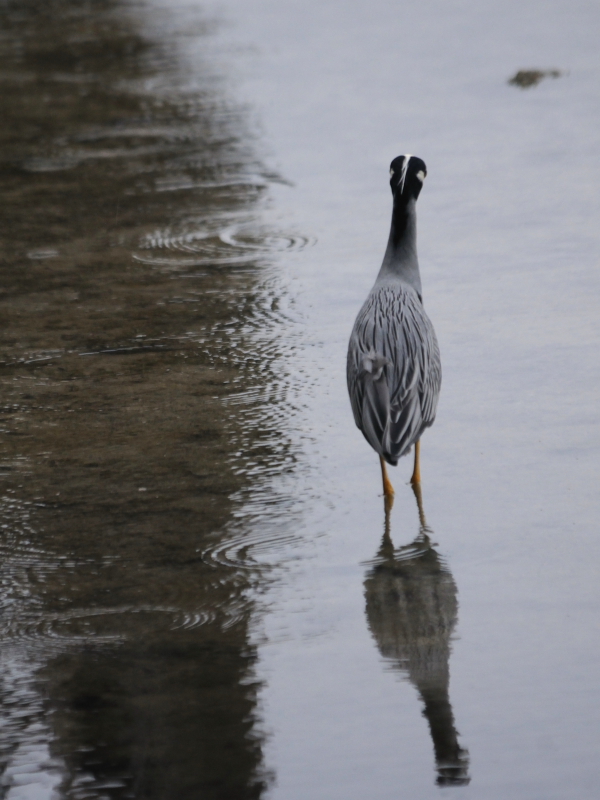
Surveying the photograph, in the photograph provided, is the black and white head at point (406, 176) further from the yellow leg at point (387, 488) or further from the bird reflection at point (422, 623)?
the bird reflection at point (422, 623)

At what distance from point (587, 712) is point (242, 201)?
6934 mm

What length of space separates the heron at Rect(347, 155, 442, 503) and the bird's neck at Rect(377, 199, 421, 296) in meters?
0.10

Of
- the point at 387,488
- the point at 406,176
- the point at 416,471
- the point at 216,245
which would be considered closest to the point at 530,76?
the point at 216,245

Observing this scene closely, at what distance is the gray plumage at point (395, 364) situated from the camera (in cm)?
534

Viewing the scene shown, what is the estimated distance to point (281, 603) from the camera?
15.5ft

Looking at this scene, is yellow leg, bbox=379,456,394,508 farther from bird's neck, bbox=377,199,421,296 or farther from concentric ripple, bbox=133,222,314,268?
concentric ripple, bbox=133,222,314,268

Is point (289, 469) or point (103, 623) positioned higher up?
point (289, 469)

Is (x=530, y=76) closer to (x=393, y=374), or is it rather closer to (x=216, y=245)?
(x=216, y=245)

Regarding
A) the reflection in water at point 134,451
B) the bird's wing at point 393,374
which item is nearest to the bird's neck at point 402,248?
the bird's wing at point 393,374

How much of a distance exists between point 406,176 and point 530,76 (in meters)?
7.55

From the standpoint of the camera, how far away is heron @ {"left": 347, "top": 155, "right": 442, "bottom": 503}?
5.34 m

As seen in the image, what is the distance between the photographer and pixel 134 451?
20.0 ft

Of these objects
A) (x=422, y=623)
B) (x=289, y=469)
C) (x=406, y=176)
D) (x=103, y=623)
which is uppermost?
(x=406, y=176)

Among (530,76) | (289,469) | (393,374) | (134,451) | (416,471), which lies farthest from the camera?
(530,76)
